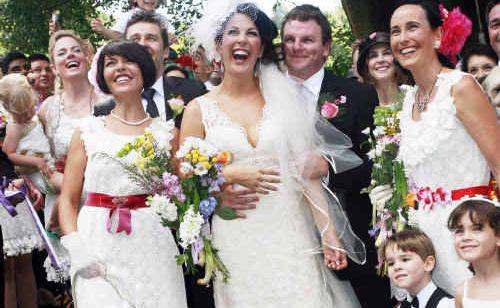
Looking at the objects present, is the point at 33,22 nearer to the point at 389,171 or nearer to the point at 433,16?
the point at 389,171

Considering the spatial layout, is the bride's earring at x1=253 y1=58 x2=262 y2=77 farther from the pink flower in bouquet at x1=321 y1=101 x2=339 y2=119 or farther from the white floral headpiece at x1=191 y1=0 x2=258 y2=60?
the pink flower in bouquet at x1=321 y1=101 x2=339 y2=119

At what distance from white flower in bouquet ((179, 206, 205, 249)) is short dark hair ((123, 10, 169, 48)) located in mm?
2034

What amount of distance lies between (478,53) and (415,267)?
214 cm

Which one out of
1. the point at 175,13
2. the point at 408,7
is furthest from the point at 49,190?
the point at 175,13

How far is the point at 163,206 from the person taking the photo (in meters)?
4.87

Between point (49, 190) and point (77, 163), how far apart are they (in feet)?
5.30

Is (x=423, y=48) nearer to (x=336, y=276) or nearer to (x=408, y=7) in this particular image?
(x=408, y=7)

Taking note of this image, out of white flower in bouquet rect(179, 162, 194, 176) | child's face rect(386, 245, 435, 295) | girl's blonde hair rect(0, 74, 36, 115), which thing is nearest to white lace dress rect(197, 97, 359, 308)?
white flower in bouquet rect(179, 162, 194, 176)

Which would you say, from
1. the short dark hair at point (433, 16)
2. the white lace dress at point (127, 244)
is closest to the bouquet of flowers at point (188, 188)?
the white lace dress at point (127, 244)

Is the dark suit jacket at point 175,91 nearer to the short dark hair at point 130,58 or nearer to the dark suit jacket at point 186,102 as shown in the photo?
the dark suit jacket at point 186,102

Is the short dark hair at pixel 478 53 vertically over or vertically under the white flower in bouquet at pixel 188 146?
over

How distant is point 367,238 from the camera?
594 centimetres

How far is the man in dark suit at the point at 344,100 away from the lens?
5789 millimetres

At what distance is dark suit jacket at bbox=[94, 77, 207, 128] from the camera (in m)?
6.04
